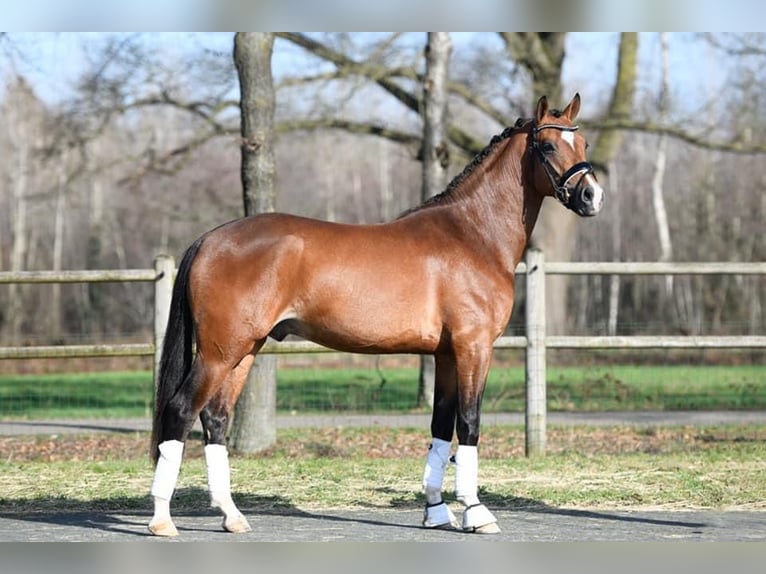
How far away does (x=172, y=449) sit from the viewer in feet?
19.6

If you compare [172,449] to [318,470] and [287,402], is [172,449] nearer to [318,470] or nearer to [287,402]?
[318,470]

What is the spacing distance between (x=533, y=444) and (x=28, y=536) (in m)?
5.16

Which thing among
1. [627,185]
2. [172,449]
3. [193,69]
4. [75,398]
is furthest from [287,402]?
[627,185]

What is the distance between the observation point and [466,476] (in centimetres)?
615

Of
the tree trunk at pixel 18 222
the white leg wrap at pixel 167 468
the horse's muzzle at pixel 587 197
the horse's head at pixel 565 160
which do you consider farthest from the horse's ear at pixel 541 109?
the tree trunk at pixel 18 222

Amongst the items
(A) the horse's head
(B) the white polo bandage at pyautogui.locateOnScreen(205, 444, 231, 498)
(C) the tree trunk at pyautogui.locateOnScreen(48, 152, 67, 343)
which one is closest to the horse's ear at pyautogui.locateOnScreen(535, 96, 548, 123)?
(A) the horse's head

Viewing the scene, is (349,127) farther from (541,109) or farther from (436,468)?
(436,468)

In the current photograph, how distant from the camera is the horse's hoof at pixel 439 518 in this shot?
6.22 m

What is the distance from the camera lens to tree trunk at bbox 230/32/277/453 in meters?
10.0

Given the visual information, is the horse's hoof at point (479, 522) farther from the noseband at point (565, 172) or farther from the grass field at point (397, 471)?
the noseband at point (565, 172)

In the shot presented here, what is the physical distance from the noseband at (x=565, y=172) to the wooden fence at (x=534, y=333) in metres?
3.30

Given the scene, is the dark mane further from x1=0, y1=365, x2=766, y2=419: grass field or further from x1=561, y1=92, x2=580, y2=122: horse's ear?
x1=0, y1=365, x2=766, y2=419: grass field

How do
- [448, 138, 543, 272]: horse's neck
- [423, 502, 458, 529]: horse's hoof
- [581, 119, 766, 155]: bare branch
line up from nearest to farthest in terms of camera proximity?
[423, 502, 458, 529]: horse's hoof → [448, 138, 543, 272]: horse's neck → [581, 119, 766, 155]: bare branch

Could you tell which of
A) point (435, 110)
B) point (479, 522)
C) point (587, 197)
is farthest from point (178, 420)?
point (435, 110)
